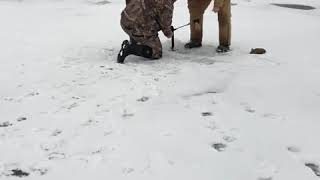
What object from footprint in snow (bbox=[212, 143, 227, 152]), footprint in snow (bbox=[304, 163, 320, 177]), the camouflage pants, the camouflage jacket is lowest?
footprint in snow (bbox=[304, 163, 320, 177])

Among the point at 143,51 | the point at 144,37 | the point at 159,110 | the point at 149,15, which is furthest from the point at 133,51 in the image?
the point at 159,110

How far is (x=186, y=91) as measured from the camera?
503 centimetres

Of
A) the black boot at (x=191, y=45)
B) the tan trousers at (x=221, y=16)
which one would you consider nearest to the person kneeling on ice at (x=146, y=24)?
the tan trousers at (x=221, y=16)

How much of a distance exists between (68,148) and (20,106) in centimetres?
111

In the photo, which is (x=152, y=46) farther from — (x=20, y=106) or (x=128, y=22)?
(x=20, y=106)

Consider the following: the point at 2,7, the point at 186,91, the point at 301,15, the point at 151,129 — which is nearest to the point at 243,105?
the point at 186,91

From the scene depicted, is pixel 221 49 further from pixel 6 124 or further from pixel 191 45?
pixel 6 124

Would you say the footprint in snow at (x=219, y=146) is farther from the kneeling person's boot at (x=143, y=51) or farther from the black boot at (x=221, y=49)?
the black boot at (x=221, y=49)

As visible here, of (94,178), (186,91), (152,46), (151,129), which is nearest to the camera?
(94,178)

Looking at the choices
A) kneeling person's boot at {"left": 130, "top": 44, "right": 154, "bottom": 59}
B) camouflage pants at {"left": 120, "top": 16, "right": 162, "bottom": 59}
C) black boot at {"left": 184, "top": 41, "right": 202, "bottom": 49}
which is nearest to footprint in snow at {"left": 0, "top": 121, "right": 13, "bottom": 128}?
kneeling person's boot at {"left": 130, "top": 44, "right": 154, "bottom": 59}

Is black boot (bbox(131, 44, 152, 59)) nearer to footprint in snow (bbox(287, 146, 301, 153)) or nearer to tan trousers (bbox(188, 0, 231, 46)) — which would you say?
tan trousers (bbox(188, 0, 231, 46))

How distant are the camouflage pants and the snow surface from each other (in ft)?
0.51

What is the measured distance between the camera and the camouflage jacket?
629 centimetres

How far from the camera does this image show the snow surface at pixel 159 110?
3.45 m
